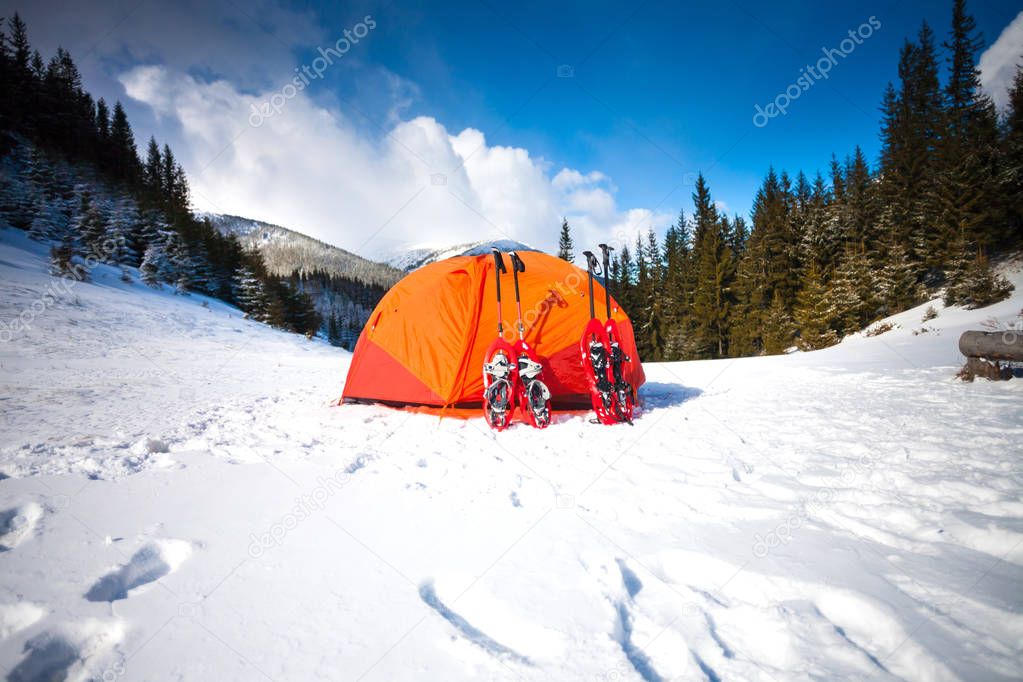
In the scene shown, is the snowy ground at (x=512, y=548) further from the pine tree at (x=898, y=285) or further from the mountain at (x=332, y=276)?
the mountain at (x=332, y=276)

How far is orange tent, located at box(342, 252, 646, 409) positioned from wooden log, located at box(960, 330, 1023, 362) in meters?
5.56

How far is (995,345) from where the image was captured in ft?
20.1

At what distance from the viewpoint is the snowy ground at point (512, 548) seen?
1571mm

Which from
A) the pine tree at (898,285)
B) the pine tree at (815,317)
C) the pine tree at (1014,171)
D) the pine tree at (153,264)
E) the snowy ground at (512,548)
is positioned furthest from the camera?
the pine tree at (153,264)

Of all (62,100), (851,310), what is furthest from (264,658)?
(62,100)

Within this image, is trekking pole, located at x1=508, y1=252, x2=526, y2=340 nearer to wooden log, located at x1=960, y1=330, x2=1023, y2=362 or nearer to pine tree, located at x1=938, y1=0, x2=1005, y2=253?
wooden log, located at x1=960, y1=330, x2=1023, y2=362

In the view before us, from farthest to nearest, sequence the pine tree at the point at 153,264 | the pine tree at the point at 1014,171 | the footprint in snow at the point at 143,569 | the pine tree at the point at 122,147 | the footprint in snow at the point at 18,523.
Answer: the pine tree at the point at 122,147 < the pine tree at the point at 153,264 < the pine tree at the point at 1014,171 < the footprint in snow at the point at 18,523 < the footprint in snow at the point at 143,569

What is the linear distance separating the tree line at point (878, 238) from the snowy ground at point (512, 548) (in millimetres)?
20937

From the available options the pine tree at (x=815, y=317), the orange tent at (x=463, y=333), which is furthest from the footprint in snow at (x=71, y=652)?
the pine tree at (x=815, y=317)

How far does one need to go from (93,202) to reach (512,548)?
45528mm

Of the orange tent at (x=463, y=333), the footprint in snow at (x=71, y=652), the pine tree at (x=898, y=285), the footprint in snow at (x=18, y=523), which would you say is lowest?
the footprint in snow at (x=71, y=652)

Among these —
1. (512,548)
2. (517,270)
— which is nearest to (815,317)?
(517,270)

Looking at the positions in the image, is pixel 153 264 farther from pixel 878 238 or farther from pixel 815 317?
pixel 878 238

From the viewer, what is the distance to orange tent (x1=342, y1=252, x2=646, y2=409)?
19.7 feet
